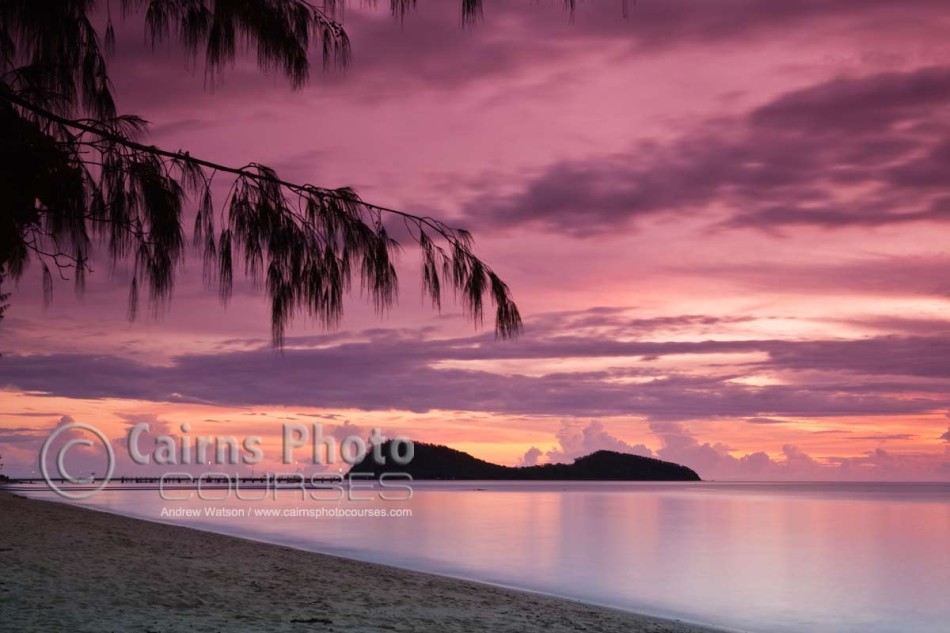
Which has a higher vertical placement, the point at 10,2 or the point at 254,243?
the point at 10,2

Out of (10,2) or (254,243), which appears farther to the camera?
(254,243)

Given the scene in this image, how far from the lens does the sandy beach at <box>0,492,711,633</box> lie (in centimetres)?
719

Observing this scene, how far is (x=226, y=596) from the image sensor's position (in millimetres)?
9016

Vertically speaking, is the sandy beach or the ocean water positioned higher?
the sandy beach

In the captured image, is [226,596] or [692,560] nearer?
[226,596]

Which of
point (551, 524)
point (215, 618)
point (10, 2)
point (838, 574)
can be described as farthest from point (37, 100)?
point (551, 524)

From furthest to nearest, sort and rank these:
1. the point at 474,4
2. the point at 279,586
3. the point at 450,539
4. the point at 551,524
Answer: the point at 551,524 → the point at 450,539 → the point at 279,586 → the point at 474,4

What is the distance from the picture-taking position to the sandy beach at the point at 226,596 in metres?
7.19

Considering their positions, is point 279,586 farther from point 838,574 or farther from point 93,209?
point 838,574

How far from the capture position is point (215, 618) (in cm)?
737

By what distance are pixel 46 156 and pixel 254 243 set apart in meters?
0.97

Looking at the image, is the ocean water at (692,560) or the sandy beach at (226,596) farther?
the ocean water at (692,560)

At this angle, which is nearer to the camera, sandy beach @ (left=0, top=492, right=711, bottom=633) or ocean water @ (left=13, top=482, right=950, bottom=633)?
sandy beach @ (left=0, top=492, right=711, bottom=633)

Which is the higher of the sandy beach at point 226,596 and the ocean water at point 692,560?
the sandy beach at point 226,596
